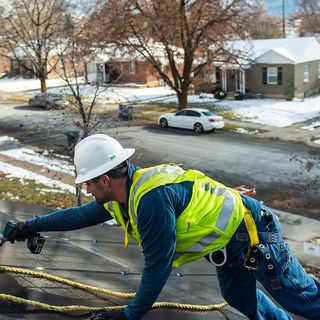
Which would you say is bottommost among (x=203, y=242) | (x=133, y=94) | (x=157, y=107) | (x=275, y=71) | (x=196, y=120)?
(x=196, y=120)

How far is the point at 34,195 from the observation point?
12.8m

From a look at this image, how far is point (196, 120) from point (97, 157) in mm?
21329

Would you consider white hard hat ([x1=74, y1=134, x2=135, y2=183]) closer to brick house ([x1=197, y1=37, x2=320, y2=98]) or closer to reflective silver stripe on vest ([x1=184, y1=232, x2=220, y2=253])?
reflective silver stripe on vest ([x1=184, y1=232, x2=220, y2=253])

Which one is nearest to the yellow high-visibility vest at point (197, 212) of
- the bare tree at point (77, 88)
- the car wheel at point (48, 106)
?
the bare tree at point (77, 88)

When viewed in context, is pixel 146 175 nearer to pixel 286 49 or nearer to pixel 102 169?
pixel 102 169

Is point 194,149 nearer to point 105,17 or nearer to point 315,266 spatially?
point 105,17

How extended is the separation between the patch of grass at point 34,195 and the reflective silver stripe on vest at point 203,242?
9.55m

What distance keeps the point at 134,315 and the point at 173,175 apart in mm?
782

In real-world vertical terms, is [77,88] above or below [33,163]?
above

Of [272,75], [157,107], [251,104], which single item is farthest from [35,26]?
[272,75]

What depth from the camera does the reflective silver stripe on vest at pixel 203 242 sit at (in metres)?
2.87

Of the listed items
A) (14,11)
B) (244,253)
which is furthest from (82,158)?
(14,11)

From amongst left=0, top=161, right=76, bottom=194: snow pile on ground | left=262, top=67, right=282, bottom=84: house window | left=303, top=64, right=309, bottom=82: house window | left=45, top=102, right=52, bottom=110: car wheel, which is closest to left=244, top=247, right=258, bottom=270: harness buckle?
left=0, top=161, right=76, bottom=194: snow pile on ground

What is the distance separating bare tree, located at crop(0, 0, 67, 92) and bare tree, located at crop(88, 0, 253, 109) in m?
10.0
